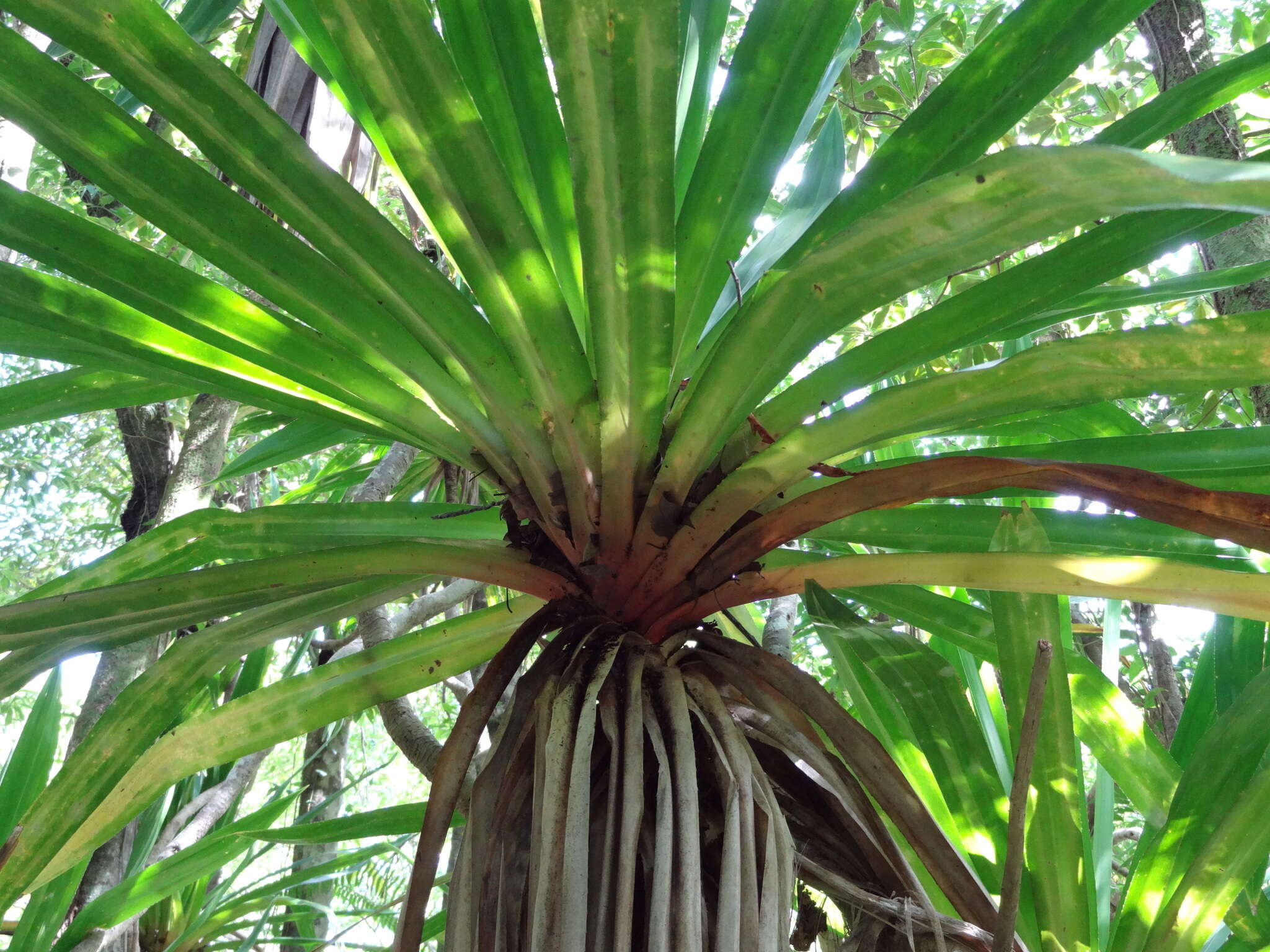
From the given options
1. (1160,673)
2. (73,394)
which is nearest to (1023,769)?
(73,394)

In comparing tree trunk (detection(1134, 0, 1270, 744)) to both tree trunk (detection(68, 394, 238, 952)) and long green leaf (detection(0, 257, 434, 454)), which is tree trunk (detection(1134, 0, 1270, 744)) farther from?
tree trunk (detection(68, 394, 238, 952))

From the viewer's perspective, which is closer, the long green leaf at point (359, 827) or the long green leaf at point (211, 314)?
the long green leaf at point (211, 314)

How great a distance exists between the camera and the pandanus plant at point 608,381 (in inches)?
23.2

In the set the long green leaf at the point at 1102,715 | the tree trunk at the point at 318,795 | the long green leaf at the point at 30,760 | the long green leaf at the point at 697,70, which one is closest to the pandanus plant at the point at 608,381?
the long green leaf at the point at 1102,715

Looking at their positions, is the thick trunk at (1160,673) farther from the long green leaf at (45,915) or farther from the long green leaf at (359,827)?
the long green leaf at (45,915)

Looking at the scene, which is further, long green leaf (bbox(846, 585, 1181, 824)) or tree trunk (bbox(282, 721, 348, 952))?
tree trunk (bbox(282, 721, 348, 952))

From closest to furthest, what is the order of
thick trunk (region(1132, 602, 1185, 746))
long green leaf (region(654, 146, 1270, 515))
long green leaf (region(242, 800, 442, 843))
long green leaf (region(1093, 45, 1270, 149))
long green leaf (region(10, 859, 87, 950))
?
long green leaf (region(654, 146, 1270, 515)) → long green leaf (region(1093, 45, 1270, 149)) → long green leaf (region(242, 800, 442, 843)) → long green leaf (region(10, 859, 87, 950)) → thick trunk (region(1132, 602, 1185, 746))

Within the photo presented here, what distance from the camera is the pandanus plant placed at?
59 cm

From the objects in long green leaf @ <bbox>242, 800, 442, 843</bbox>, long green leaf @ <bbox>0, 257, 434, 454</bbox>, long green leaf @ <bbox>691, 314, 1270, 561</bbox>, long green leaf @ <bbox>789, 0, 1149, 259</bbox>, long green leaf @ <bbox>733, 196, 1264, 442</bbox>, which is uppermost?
long green leaf @ <bbox>789, 0, 1149, 259</bbox>

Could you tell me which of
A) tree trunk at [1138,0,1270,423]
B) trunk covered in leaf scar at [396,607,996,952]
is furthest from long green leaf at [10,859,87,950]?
tree trunk at [1138,0,1270,423]

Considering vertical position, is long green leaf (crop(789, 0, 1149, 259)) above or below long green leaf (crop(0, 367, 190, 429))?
above

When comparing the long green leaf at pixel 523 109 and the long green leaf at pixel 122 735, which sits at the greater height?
the long green leaf at pixel 523 109

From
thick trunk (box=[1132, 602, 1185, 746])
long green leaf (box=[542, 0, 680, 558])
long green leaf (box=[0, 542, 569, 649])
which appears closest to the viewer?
long green leaf (box=[542, 0, 680, 558])

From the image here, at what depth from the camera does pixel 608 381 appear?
708 millimetres
